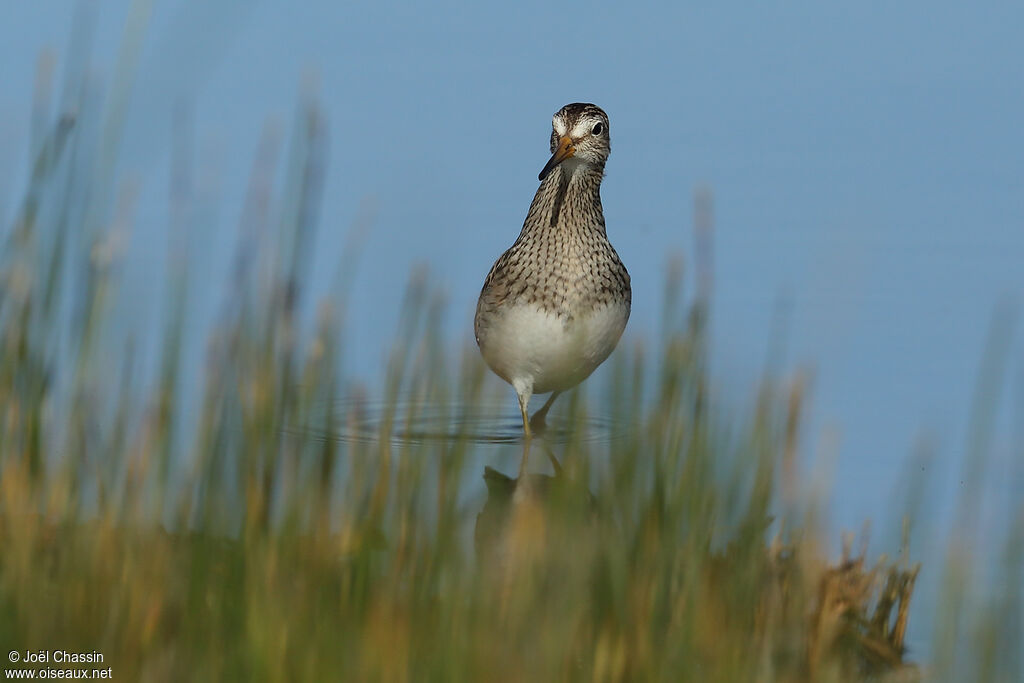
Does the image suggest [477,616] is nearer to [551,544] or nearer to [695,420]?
[551,544]

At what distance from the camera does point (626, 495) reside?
176 inches

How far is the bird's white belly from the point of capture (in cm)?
738

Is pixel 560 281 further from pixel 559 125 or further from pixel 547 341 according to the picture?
pixel 559 125

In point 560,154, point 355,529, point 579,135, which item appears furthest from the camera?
point 579,135

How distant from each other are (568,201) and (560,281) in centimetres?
56

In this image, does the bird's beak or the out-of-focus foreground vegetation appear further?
the bird's beak

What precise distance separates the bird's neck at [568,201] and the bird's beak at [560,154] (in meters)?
0.17

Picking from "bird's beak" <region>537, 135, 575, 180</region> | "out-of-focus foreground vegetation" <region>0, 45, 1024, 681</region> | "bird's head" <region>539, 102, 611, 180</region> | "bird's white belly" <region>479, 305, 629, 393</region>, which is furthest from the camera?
"bird's head" <region>539, 102, 611, 180</region>

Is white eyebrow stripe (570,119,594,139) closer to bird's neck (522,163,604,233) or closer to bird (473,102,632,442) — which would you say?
bird (473,102,632,442)

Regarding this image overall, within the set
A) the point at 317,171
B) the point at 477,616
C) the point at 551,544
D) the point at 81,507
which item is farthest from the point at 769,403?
the point at 81,507

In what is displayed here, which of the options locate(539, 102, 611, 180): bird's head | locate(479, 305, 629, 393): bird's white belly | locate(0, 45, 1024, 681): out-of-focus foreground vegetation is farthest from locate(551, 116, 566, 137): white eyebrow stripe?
locate(0, 45, 1024, 681): out-of-focus foreground vegetation

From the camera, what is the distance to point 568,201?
7773 millimetres

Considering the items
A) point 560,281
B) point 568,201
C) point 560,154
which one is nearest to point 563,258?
point 560,281

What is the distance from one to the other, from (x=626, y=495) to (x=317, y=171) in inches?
54.1
